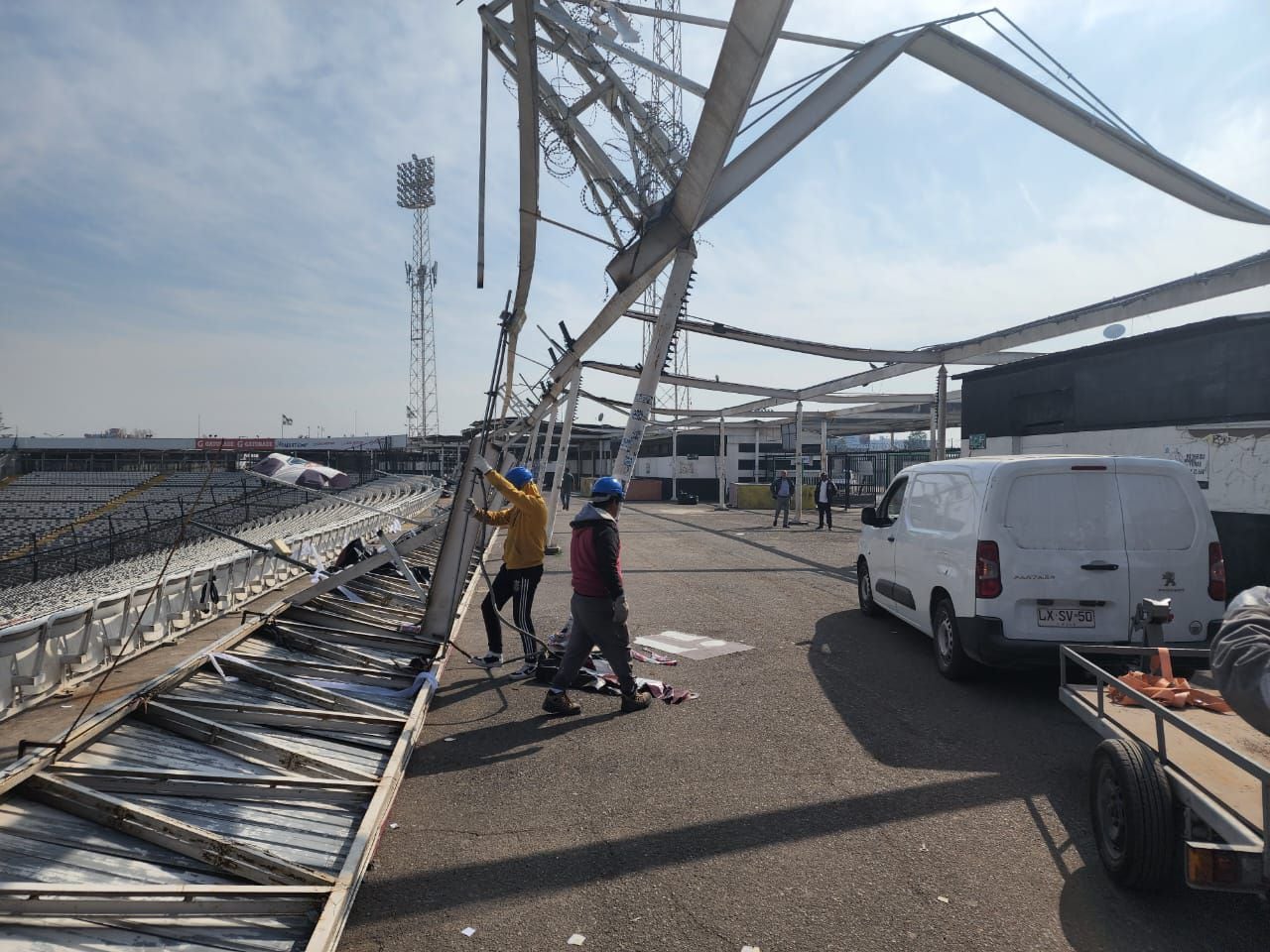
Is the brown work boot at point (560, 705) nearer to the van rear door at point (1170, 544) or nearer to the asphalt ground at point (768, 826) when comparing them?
the asphalt ground at point (768, 826)

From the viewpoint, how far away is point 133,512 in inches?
1313

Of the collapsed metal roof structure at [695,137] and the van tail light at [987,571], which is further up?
the collapsed metal roof structure at [695,137]

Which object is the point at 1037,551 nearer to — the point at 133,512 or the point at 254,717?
the point at 254,717

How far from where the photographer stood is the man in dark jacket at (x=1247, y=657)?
2.45 m

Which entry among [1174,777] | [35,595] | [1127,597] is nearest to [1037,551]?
[1127,597]

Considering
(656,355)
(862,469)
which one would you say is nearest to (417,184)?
(862,469)

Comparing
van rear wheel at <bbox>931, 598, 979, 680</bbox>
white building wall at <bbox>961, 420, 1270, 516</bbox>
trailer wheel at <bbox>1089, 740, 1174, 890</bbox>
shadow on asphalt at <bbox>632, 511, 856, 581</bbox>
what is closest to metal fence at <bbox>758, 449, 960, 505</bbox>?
shadow on asphalt at <bbox>632, 511, 856, 581</bbox>

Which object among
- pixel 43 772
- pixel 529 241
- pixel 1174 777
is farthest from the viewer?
pixel 529 241

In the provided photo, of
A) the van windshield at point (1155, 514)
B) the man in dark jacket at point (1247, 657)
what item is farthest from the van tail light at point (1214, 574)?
the man in dark jacket at point (1247, 657)

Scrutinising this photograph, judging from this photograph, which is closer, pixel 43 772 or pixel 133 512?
pixel 43 772

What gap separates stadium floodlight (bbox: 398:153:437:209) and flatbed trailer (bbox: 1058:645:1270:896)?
7245cm

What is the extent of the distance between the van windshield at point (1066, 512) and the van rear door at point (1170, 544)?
0.11m

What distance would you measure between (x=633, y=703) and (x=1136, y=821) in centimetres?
Answer: 347

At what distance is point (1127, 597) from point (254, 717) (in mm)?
6237
